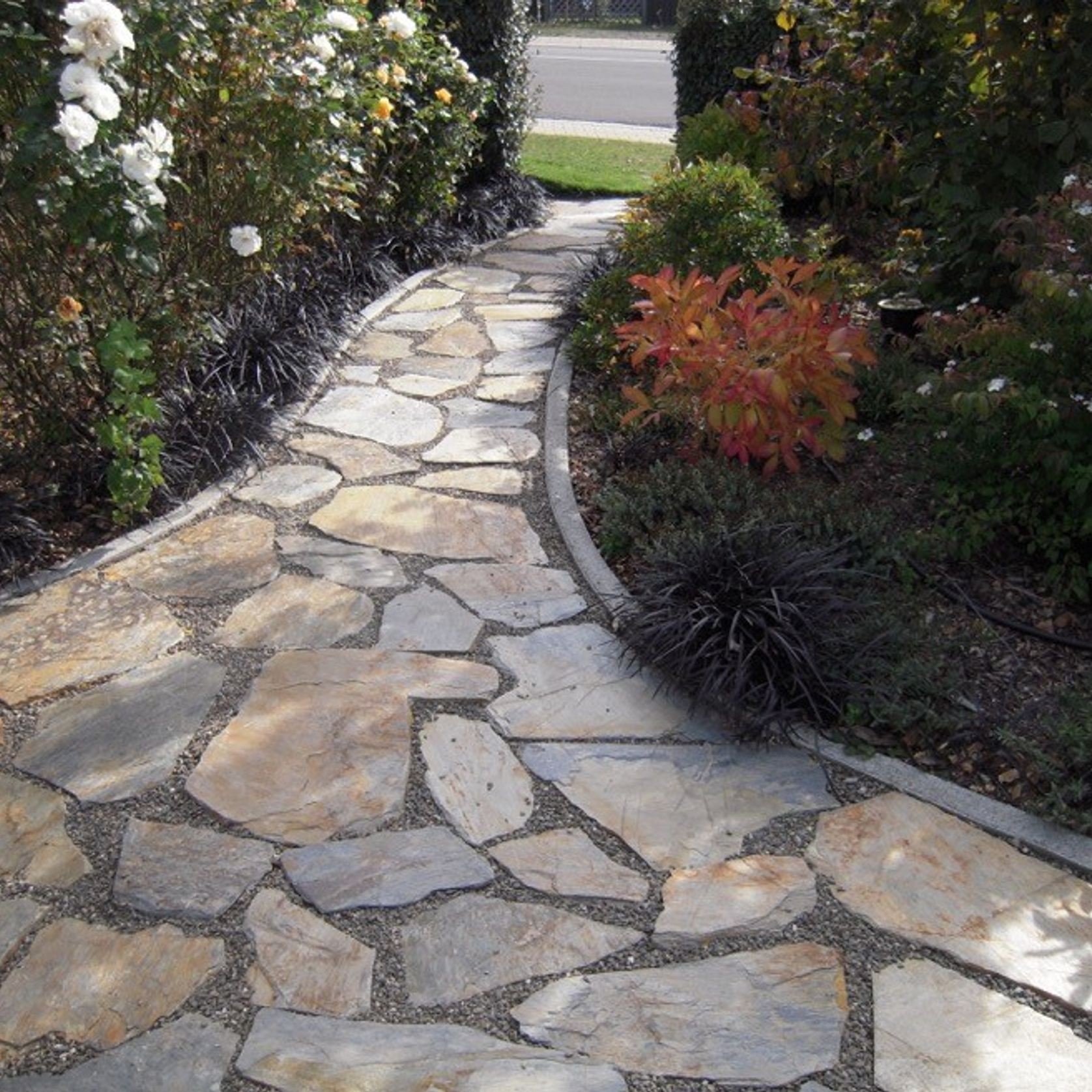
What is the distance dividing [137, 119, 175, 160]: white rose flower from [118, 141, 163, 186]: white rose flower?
0.07 metres

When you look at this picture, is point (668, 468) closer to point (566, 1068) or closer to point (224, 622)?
point (224, 622)

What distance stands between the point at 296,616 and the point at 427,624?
415mm

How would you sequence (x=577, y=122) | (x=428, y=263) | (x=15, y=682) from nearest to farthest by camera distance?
(x=15, y=682), (x=428, y=263), (x=577, y=122)

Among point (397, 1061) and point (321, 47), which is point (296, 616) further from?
point (321, 47)

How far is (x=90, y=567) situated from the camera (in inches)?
160

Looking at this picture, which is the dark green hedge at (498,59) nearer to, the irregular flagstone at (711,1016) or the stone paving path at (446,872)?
the stone paving path at (446,872)

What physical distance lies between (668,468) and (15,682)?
7.47ft

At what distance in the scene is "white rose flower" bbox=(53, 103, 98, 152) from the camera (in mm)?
3467

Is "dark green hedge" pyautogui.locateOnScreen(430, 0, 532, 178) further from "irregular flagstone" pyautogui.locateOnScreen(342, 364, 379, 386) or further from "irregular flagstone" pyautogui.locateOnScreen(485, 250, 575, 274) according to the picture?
"irregular flagstone" pyautogui.locateOnScreen(342, 364, 379, 386)

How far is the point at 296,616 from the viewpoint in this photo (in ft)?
12.5

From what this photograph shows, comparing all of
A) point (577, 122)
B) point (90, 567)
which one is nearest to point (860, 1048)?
point (90, 567)

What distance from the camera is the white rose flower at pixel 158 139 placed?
3.84 metres

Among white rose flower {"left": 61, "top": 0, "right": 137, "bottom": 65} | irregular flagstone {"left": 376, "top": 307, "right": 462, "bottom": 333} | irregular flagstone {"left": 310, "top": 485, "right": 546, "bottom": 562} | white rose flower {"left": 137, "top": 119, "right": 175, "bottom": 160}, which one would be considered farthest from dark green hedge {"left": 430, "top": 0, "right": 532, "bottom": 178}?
white rose flower {"left": 61, "top": 0, "right": 137, "bottom": 65}

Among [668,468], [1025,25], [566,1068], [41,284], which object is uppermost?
[1025,25]
